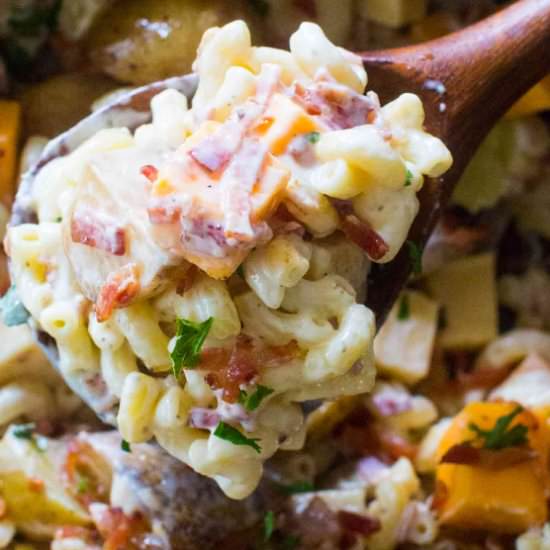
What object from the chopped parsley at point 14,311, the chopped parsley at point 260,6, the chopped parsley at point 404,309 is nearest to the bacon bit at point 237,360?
the chopped parsley at point 14,311

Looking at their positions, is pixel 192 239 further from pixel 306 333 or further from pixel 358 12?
pixel 358 12

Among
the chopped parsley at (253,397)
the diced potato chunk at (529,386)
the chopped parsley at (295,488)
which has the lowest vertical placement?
the chopped parsley at (295,488)

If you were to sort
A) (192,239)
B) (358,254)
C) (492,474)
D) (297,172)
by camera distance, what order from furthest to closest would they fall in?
(492,474), (358,254), (297,172), (192,239)

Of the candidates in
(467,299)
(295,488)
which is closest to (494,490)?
(295,488)

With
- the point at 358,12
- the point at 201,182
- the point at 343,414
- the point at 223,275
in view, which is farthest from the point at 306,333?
the point at 358,12

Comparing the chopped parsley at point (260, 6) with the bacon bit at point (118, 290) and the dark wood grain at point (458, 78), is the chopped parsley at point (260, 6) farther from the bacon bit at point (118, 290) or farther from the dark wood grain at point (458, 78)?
the bacon bit at point (118, 290)

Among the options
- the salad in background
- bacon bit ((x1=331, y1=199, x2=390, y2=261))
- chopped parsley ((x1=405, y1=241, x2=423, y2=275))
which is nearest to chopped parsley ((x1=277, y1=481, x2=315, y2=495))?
the salad in background

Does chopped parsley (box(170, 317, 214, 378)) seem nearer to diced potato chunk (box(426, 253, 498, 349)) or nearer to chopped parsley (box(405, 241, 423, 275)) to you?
chopped parsley (box(405, 241, 423, 275))
